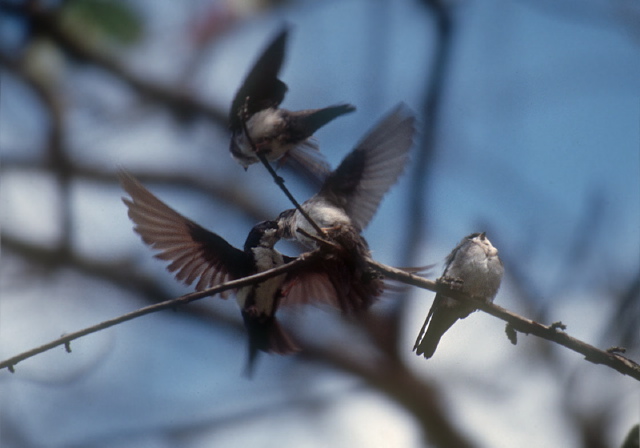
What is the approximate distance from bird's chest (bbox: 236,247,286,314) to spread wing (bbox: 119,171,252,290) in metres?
0.03

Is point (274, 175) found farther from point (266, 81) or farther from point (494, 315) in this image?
point (494, 315)

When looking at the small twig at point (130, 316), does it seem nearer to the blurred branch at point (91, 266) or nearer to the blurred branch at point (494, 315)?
the blurred branch at point (494, 315)

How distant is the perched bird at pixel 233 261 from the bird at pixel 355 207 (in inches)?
1.7

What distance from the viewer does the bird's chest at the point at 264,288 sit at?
112 cm

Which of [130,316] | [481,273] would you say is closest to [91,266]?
[481,273]

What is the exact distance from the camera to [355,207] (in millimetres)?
1341

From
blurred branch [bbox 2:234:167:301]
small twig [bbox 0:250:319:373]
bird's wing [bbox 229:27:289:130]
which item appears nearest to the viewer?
small twig [bbox 0:250:319:373]

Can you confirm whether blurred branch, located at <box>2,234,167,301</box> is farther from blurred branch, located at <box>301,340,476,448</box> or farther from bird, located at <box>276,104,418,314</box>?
bird, located at <box>276,104,418,314</box>

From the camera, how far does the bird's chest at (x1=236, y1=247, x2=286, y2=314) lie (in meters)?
1.12

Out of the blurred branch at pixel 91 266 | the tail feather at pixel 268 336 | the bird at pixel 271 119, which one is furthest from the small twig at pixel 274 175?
the blurred branch at pixel 91 266

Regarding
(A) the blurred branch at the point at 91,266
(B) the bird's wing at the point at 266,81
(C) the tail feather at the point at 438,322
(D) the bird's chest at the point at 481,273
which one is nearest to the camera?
(B) the bird's wing at the point at 266,81

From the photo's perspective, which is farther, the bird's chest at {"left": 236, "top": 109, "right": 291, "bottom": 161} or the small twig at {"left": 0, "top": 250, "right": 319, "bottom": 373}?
the bird's chest at {"left": 236, "top": 109, "right": 291, "bottom": 161}

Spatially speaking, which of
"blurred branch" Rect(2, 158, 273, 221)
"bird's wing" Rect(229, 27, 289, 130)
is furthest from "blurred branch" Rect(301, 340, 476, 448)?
"bird's wing" Rect(229, 27, 289, 130)

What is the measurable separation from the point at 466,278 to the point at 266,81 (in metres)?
0.87
